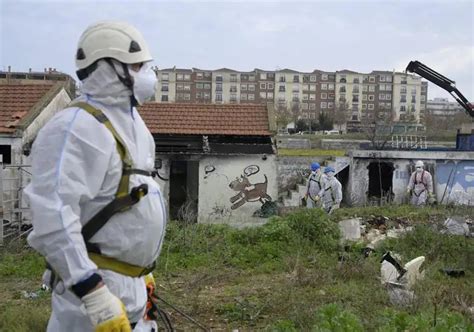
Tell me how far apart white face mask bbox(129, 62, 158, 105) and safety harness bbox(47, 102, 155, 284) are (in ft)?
0.74

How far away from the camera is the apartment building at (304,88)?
371 ft

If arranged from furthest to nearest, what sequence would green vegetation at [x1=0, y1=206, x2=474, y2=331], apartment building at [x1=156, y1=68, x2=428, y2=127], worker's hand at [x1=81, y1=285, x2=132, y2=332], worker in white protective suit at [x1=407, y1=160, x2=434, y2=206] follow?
apartment building at [x1=156, y1=68, x2=428, y2=127] → worker in white protective suit at [x1=407, y1=160, x2=434, y2=206] → green vegetation at [x1=0, y1=206, x2=474, y2=331] → worker's hand at [x1=81, y1=285, x2=132, y2=332]

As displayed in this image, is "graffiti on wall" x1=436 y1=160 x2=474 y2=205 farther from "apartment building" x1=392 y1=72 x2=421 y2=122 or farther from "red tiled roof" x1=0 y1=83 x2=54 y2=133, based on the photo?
"apartment building" x1=392 y1=72 x2=421 y2=122

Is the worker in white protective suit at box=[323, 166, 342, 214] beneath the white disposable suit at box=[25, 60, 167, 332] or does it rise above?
beneath

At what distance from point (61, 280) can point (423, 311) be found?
4.09m

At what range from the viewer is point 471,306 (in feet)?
21.1

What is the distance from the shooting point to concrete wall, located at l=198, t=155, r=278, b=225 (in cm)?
1781

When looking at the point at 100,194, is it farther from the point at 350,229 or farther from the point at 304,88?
the point at 304,88

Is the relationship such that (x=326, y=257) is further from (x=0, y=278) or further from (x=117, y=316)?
(x=117, y=316)

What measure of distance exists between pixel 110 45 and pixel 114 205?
0.75 m

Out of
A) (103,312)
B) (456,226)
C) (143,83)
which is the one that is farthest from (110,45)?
(456,226)

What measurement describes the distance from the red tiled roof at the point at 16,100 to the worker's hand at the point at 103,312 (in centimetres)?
1410

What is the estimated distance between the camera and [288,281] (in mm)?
8117

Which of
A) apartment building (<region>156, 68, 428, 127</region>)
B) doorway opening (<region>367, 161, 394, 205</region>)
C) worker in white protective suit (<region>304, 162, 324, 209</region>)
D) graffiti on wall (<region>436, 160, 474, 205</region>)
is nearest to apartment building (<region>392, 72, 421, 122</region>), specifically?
apartment building (<region>156, 68, 428, 127</region>)
